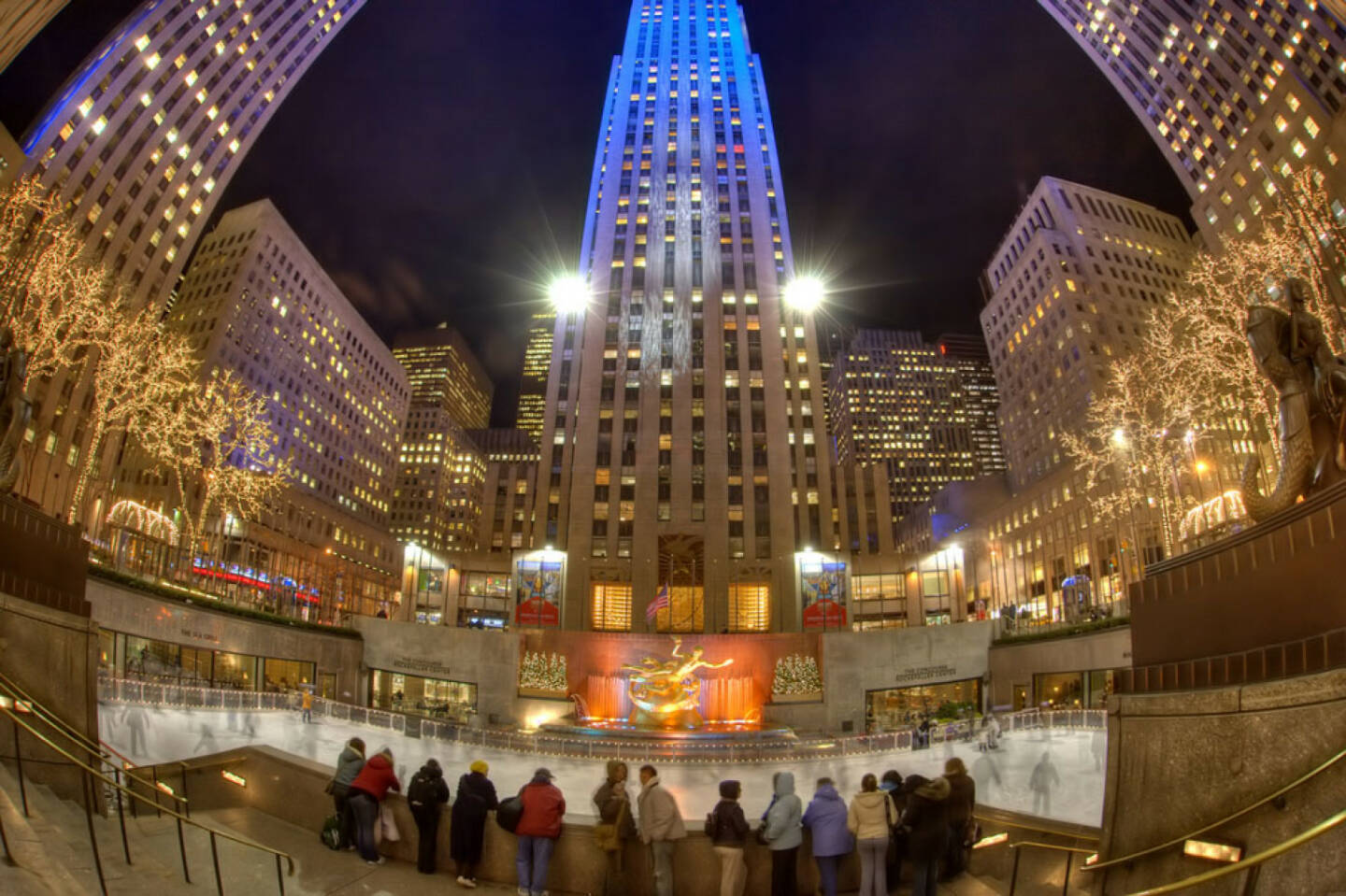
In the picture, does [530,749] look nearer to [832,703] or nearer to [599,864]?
[599,864]

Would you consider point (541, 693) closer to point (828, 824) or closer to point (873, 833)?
point (828, 824)

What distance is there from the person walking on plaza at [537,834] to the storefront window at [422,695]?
3237 cm

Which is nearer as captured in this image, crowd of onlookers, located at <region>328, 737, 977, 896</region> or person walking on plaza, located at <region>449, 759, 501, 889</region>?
crowd of onlookers, located at <region>328, 737, 977, 896</region>

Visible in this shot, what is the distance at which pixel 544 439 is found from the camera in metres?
71.7

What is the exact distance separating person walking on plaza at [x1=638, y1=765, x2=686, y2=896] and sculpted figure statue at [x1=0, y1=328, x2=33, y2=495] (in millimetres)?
12371

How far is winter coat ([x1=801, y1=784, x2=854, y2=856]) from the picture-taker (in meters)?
8.55


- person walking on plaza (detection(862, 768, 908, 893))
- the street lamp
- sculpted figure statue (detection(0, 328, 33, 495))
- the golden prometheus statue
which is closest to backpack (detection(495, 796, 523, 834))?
person walking on plaza (detection(862, 768, 908, 893))

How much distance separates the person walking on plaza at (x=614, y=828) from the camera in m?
8.85

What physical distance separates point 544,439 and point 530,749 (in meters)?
52.8

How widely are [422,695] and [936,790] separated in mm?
39857

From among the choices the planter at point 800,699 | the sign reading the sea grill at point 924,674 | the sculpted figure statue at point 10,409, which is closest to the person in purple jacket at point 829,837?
the sculpted figure statue at point 10,409

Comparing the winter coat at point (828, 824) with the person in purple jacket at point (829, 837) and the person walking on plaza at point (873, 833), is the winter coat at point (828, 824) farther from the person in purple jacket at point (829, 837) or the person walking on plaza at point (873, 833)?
the person walking on plaza at point (873, 833)

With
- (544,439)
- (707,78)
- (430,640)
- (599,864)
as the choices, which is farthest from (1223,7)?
(599,864)

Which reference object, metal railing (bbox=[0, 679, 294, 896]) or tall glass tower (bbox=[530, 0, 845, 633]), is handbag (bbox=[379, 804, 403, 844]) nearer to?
metal railing (bbox=[0, 679, 294, 896])
